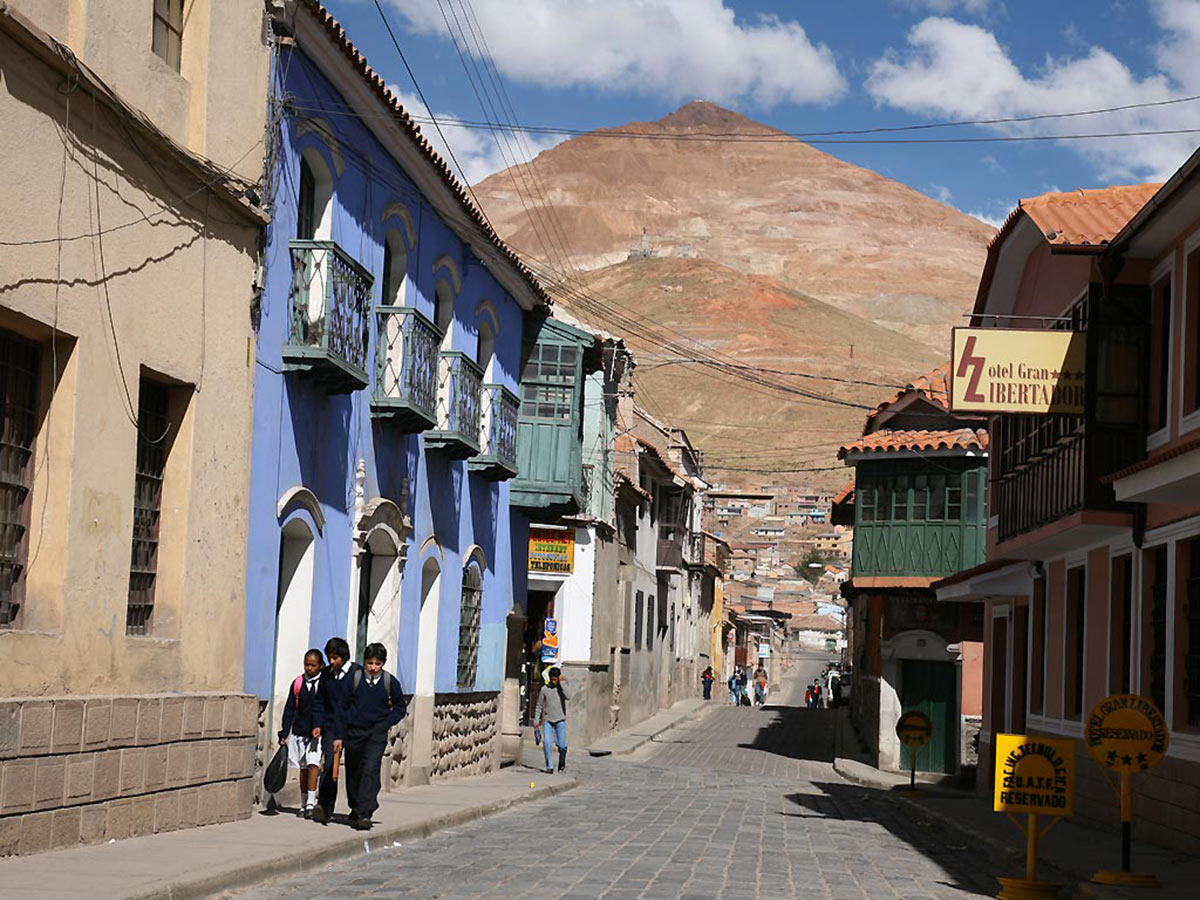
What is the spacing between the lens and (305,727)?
1464cm

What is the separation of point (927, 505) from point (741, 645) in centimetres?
5967

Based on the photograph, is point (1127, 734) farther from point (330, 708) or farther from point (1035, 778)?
point (330, 708)

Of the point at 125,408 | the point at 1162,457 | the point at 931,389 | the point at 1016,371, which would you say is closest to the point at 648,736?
the point at 931,389

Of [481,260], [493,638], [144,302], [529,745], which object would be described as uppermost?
[481,260]

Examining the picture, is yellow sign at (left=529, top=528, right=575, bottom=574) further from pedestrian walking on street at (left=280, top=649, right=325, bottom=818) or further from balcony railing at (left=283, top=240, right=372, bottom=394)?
pedestrian walking on street at (left=280, top=649, right=325, bottom=818)

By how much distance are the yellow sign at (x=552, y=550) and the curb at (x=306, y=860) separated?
16.0 m

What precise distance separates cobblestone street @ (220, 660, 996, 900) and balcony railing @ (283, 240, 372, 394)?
14.1ft

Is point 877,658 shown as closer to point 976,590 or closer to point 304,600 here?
point 976,590

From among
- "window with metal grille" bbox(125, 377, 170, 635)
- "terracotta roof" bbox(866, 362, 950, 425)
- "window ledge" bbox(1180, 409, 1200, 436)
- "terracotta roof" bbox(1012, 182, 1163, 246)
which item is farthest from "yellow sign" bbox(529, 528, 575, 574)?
"window with metal grille" bbox(125, 377, 170, 635)

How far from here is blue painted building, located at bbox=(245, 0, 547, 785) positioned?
49.1ft

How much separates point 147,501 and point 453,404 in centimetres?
787

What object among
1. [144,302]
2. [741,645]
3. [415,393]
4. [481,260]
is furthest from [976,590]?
[741,645]

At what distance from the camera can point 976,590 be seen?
1012 inches

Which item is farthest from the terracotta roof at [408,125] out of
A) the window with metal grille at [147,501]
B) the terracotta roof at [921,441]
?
the terracotta roof at [921,441]
